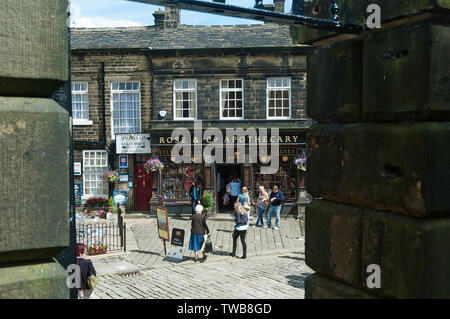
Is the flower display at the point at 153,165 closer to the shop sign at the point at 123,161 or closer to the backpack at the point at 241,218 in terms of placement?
the shop sign at the point at 123,161

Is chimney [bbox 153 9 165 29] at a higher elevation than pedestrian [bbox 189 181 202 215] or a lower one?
higher

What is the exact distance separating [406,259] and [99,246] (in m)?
11.1

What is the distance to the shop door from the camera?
21.3 meters

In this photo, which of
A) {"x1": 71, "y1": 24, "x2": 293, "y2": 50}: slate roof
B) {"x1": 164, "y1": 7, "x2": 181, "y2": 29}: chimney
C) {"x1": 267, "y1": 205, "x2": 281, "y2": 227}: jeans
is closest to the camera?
{"x1": 267, "y1": 205, "x2": 281, "y2": 227}: jeans

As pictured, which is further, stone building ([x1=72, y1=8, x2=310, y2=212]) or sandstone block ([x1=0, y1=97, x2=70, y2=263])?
stone building ([x1=72, y1=8, x2=310, y2=212])

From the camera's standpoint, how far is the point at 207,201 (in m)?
19.0

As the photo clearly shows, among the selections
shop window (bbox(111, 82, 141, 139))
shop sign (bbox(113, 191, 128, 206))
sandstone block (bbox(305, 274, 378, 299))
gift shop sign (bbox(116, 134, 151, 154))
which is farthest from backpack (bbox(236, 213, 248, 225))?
shop window (bbox(111, 82, 141, 139))

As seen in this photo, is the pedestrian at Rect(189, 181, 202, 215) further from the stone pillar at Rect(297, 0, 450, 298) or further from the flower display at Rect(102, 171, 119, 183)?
the stone pillar at Rect(297, 0, 450, 298)

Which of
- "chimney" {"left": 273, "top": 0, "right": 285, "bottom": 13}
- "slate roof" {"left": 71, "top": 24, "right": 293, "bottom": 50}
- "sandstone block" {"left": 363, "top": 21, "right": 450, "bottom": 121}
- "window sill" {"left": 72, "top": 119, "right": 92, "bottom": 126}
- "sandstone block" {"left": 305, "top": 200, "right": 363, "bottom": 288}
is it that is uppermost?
"chimney" {"left": 273, "top": 0, "right": 285, "bottom": 13}

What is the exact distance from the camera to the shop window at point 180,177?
815 inches

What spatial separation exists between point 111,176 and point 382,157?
19163 millimetres

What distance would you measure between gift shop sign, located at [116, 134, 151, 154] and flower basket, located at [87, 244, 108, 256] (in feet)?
29.8

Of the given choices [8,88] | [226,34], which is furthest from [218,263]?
[226,34]

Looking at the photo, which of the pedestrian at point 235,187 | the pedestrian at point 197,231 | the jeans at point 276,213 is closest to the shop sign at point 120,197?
the pedestrian at point 235,187
